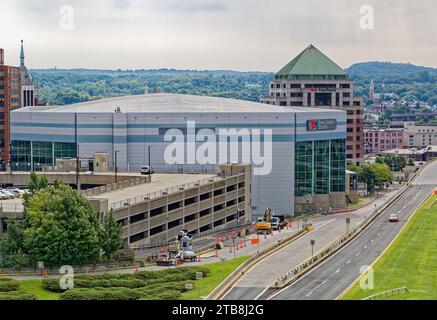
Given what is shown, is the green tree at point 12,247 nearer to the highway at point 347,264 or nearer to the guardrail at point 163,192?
the guardrail at point 163,192

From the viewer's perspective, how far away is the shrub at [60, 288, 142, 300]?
59138mm

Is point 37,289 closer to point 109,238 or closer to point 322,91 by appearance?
point 109,238

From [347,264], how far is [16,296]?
998 inches

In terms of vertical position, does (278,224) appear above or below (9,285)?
below

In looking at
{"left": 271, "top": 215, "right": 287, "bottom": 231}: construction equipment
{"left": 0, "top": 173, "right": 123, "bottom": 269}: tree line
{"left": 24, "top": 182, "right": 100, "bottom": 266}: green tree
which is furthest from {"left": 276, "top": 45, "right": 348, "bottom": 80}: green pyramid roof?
{"left": 24, "top": 182, "right": 100, "bottom": 266}: green tree

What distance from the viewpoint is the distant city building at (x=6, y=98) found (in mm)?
172000

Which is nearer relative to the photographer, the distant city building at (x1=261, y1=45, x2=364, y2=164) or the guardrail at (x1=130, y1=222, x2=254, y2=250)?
the guardrail at (x1=130, y1=222, x2=254, y2=250)

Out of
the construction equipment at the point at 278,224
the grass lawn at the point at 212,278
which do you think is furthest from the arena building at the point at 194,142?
the grass lawn at the point at 212,278

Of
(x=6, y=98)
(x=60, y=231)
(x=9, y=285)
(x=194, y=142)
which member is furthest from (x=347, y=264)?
(x=6, y=98)

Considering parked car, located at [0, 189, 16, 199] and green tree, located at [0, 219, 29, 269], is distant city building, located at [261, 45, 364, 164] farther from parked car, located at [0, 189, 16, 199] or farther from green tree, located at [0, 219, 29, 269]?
green tree, located at [0, 219, 29, 269]

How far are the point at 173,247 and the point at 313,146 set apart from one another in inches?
1930

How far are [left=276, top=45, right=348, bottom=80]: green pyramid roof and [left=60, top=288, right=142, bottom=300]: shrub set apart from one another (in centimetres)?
13436

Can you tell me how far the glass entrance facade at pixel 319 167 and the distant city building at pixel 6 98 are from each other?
55525 mm

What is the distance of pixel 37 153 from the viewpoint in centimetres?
→ 12650
